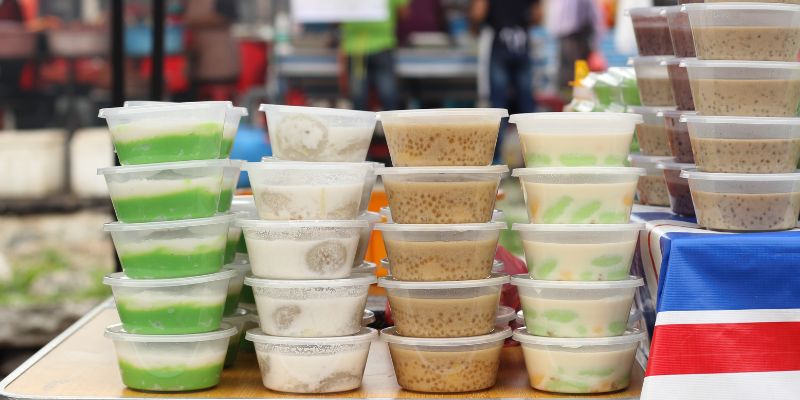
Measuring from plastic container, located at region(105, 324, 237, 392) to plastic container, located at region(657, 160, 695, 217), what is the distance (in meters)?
1.20

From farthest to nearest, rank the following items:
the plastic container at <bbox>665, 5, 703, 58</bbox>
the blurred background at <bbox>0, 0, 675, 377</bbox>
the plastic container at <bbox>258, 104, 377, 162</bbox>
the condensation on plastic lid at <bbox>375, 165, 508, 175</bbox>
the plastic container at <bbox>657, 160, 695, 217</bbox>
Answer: the blurred background at <bbox>0, 0, 675, 377</bbox> < the plastic container at <bbox>657, 160, 695, 217</bbox> < the plastic container at <bbox>665, 5, 703, 58</bbox> < the plastic container at <bbox>258, 104, 377, 162</bbox> < the condensation on plastic lid at <bbox>375, 165, 508, 175</bbox>

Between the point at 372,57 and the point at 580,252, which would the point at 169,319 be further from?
the point at 372,57

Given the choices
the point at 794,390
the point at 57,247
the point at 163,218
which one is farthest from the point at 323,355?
the point at 57,247

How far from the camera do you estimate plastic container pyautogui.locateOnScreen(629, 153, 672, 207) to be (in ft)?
9.85

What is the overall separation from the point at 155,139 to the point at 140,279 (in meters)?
0.31

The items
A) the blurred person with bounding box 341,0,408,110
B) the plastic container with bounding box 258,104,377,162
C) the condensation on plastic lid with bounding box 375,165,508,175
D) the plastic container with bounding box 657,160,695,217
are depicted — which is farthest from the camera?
the blurred person with bounding box 341,0,408,110

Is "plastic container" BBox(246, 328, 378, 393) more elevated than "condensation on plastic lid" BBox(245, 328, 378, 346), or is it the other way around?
"condensation on plastic lid" BBox(245, 328, 378, 346)

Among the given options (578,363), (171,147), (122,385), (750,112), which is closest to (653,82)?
(750,112)

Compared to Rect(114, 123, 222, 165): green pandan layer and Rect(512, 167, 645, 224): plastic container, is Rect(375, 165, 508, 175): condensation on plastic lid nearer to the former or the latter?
Rect(512, 167, 645, 224): plastic container

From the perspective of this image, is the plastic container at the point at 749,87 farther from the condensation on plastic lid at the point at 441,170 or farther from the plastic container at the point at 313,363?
the plastic container at the point at 313,363

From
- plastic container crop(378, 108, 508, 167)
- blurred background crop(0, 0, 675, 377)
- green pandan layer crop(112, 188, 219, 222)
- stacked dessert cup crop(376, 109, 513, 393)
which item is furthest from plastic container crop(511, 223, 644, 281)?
blurred background crop(0, 0, 675, 377)

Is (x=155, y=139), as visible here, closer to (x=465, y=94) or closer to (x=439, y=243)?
(x=439, y=243)

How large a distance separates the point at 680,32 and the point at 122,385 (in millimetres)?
1535

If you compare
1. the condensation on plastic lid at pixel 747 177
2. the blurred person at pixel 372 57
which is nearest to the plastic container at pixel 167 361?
the condensation on plastic lid at pixel 747 177
